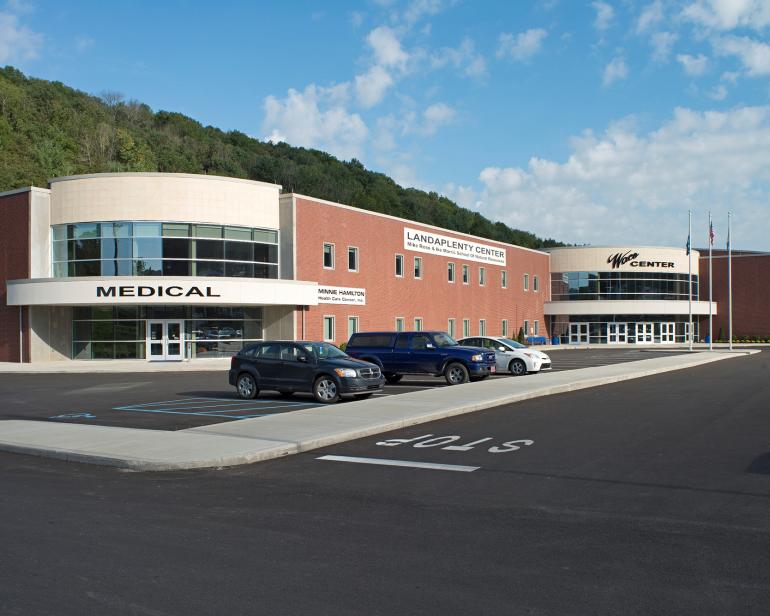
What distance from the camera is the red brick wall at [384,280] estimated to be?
1689 inches

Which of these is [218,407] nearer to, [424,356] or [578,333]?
[424,356]

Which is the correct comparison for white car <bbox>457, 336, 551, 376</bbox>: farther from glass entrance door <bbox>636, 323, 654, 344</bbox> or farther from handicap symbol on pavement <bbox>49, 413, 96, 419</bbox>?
glass entrance door <bbox>636, 323, 654, 344</bbox>

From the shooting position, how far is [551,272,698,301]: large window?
72625mm

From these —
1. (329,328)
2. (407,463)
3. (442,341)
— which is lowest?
(407,463)

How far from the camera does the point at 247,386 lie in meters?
20.7

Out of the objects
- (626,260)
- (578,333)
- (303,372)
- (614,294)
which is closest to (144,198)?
(303,372)

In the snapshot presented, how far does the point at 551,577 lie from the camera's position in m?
6.13

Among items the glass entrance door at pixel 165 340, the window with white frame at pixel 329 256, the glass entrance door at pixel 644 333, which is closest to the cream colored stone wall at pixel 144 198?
the glass entrance door at pixel 165 340

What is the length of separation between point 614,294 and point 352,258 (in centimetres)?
3527

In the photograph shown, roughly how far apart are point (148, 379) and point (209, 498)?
2090 centimetres

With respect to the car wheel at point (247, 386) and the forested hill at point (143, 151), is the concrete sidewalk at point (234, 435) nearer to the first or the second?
the car wheel at point (247, 386)

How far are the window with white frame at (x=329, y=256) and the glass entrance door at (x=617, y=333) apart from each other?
37602mm

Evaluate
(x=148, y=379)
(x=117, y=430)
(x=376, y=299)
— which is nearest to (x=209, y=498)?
(x=117, y=430)

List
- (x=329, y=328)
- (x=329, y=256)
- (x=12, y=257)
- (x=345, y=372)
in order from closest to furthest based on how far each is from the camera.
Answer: (x=345, y=372) < (x=12, y=257) < (x=329, y=328) < (x=329, y=256)
